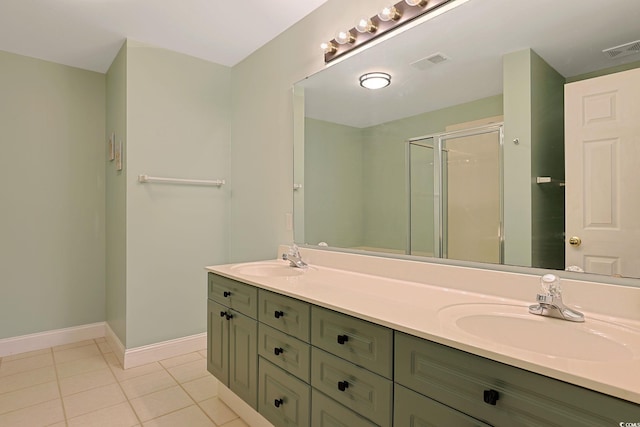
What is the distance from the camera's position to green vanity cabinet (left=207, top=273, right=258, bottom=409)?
66.6 inches

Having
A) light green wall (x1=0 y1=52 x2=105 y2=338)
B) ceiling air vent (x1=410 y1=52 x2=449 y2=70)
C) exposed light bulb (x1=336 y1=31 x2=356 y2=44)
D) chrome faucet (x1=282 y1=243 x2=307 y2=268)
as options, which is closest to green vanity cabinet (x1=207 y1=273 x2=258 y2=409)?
chrome faucet (x1=282 y1=243 x2=307 y2=268)

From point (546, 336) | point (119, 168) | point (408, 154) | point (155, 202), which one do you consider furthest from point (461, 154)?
point (119, 168)

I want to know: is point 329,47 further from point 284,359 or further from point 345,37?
point 284,359

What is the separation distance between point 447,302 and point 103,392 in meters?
2.19

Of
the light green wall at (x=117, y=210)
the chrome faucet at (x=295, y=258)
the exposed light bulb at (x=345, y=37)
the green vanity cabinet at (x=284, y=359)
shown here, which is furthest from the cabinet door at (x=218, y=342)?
the exposed light bulb at (x=345, y=37)

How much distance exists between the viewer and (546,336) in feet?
3.45

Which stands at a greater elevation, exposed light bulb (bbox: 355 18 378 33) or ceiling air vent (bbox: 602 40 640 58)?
exposed light bulb (bbox: 355 18 378 33)

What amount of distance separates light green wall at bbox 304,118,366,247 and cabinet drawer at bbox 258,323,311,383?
695 millimetres

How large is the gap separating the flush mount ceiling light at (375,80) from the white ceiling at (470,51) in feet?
0.09

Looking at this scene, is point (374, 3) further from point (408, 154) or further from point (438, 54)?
point (408, 154)

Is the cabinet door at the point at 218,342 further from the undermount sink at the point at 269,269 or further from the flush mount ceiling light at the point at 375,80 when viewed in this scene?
the flush mount ceiling light at the point at 375,80

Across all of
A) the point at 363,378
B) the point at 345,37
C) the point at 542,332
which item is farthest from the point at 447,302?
the point at 345,37

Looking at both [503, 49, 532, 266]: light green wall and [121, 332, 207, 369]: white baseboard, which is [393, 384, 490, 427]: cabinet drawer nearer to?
[503, 49, 532, 266]: light green wall

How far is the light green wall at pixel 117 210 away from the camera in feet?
8.44
